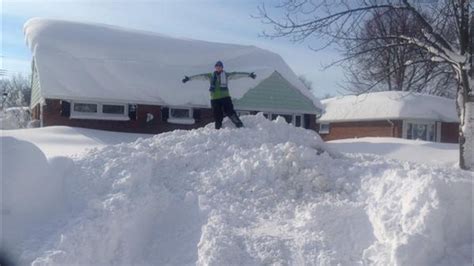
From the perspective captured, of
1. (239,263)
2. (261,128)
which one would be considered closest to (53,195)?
(239,263)

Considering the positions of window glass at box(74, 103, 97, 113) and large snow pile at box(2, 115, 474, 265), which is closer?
large snow pile at box(2, 115, 474, 265)

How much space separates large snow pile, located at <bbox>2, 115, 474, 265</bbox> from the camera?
5539 mm

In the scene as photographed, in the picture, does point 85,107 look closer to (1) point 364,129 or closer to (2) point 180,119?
(2) point 180,119

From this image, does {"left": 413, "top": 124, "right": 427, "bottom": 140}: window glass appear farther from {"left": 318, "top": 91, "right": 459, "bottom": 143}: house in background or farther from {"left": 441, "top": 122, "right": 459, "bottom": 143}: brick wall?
{"left": 441, "top": 122, "right": 459, "bottom": 143}: brick wall

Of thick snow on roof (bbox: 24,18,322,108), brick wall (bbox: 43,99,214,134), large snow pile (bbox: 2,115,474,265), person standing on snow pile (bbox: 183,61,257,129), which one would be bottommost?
large snow pile (bbox: 2,115,474,265)

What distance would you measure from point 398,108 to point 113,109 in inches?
597

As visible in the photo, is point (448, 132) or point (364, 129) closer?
point (448, 132)

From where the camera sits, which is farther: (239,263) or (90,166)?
(90,166)

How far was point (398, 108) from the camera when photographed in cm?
2750

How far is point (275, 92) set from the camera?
21.6m

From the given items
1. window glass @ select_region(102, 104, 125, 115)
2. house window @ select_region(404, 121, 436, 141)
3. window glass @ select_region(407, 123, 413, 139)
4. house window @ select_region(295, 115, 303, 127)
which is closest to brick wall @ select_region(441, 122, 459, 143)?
house window @ select_region(404, 121, 436, 141)

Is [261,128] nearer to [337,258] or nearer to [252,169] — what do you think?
[252,169]

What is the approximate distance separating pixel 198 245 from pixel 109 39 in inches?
686

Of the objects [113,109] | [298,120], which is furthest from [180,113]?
[298,120]
